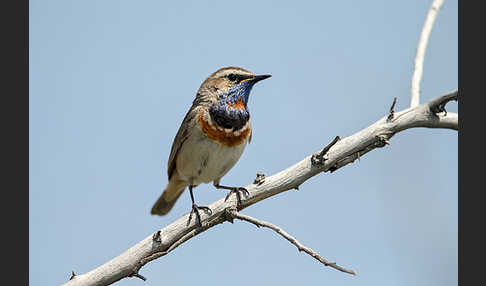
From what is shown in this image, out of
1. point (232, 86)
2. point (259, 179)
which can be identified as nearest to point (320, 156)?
point (259, 179)

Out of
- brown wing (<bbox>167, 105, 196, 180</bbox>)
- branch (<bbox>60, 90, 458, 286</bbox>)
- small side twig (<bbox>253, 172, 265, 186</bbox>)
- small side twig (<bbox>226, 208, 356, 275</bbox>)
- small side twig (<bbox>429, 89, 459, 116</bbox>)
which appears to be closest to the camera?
small side twig (<bbox>226, 208, 356, 275</bbox>)

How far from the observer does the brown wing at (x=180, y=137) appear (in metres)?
6.19

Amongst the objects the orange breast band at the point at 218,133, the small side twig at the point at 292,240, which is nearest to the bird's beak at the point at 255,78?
the orange breast band at the point at 218,133

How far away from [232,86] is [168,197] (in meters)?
1.83

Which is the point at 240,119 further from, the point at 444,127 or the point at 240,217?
the point at 444,127

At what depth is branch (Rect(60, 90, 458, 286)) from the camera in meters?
4.35

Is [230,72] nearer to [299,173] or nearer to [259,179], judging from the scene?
[259,179]

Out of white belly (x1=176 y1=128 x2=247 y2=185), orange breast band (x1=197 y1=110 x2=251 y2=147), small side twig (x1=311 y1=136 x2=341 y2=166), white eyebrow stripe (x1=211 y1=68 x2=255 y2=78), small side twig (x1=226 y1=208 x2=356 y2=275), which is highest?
white eyebrow stripe (x1=211 y1=68 x2=255 y2=78)

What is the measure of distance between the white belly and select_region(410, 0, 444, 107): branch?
85.0 inches

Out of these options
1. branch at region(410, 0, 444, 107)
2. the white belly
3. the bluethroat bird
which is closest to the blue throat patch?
the bluethroat bird

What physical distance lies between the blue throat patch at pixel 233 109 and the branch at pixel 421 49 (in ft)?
6.94

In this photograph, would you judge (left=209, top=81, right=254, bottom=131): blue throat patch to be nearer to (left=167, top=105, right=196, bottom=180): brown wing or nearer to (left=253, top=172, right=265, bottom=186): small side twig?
(left=167, top=105, right=196, bottom=180): brown wing

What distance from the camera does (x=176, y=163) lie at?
21.2ft

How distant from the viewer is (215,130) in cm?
598
